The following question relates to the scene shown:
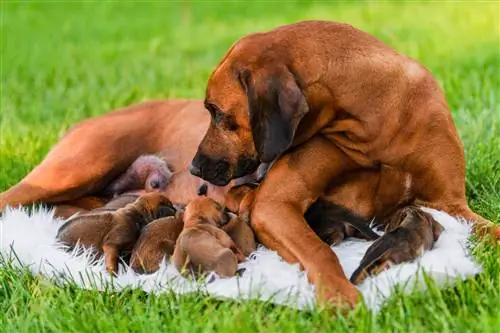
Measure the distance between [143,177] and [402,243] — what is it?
1.85 metres

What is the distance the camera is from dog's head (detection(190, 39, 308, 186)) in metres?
4.51

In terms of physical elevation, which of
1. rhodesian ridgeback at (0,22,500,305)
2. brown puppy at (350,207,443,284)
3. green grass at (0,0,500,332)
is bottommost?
green grass at (0,0,500,332)

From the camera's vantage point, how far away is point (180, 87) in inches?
355

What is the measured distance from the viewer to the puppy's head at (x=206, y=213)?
4.73 metres

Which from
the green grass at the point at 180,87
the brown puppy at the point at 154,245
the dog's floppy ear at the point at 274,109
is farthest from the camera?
the brown puppy at the point at 154,245

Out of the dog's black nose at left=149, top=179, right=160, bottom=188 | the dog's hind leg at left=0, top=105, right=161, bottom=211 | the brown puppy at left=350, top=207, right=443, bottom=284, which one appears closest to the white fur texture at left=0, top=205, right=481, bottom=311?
the brown puppy at left=350, top=207, right=443, bottom=284

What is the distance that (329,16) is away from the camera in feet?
40.3

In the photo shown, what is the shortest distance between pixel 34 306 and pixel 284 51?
5.00ft

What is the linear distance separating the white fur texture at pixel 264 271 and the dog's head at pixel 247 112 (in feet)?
1.40

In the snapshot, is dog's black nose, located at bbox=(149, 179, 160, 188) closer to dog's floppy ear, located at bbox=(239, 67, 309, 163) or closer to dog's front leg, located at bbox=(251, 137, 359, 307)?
dog's front leg, located at bbox=(251, 137, 359, 307)

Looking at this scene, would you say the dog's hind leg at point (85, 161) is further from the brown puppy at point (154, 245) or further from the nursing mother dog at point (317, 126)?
the brown puppy at point (154, 245)

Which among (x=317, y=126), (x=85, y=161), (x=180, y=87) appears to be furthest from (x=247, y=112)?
(x=180, y=87)

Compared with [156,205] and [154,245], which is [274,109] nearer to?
[154,245]

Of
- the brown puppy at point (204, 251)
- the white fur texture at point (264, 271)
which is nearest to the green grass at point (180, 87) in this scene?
the white fur texture at point (264, 271)
